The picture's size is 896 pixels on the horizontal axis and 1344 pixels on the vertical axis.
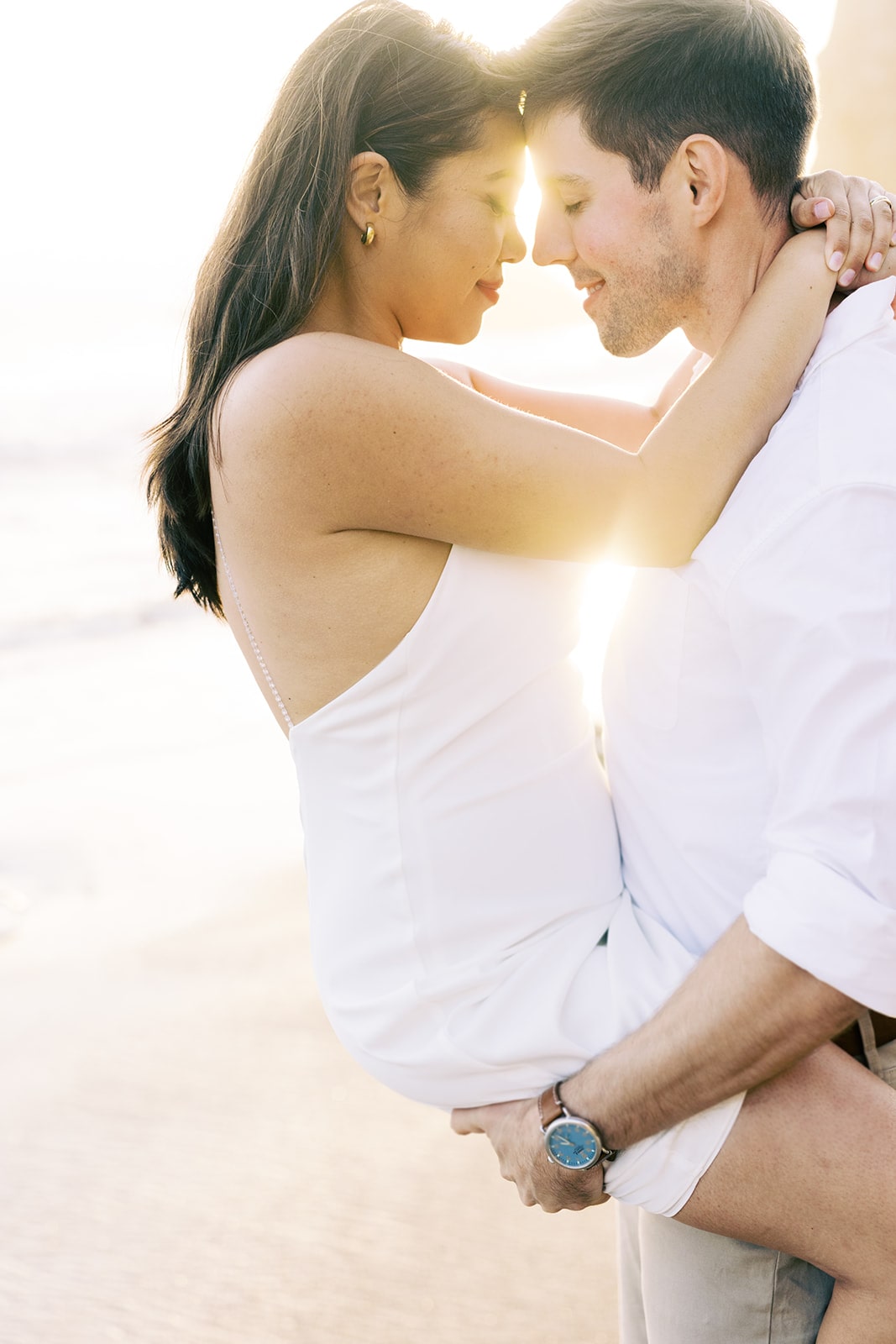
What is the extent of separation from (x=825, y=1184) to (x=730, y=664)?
2.28 feet

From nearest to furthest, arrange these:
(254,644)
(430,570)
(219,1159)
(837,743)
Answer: (837,743)
(430,570)
(254,644)
(219,1159)

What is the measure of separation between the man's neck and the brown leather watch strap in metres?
1.29

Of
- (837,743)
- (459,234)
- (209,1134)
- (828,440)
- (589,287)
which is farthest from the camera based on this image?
(209,1134)

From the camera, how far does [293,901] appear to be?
185 inches

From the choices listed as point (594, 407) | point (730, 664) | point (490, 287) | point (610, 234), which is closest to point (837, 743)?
point (730, 664)

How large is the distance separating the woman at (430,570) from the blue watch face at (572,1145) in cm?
7

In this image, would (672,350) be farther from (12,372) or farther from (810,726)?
(810,726)

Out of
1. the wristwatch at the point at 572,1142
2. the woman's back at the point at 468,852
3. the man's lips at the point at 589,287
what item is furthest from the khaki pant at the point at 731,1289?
the man's lips at the point at 589,287

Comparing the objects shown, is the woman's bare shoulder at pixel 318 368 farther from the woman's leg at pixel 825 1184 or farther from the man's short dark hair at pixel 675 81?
the woman's leg at pixel 825 1184

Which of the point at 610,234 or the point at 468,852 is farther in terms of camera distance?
the point at 610,234

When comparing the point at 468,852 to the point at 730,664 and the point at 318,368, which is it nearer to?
the point at 730,664

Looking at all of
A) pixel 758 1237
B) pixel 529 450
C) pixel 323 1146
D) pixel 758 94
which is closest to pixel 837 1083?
pixel 758 1237

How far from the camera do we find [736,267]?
1912 mm

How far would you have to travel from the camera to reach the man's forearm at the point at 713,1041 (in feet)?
4.71
